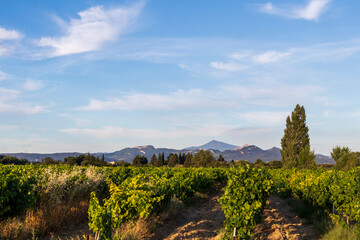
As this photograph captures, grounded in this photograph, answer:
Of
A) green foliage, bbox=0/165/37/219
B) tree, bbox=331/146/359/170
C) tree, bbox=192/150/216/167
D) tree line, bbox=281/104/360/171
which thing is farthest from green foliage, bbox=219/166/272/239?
tree, bbox=192/150/216/167

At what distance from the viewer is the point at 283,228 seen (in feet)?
25.9

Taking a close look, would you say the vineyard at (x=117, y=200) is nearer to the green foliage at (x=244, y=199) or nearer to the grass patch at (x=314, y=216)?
the green foliage at (x=244, y=199)

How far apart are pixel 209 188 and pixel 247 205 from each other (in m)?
10.6

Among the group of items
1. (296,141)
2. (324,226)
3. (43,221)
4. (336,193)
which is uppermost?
(296,141)

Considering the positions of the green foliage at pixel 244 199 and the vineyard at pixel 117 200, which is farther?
the green foliage at pixel 244 199

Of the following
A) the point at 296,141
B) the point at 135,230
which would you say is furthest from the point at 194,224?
the point at 296,141

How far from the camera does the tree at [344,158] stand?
33.9 metres

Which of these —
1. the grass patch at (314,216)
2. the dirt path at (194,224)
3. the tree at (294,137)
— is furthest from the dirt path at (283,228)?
the tree at (294,137)

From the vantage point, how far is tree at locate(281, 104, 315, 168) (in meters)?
46.0

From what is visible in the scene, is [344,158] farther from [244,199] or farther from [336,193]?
[244,199]

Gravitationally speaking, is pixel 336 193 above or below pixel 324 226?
above

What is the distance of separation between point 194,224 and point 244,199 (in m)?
2.71

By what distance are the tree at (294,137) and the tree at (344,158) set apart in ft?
23.2

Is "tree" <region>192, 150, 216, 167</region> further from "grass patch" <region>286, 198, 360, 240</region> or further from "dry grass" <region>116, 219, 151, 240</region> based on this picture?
"dry grass" <region>116, 219, 151, 240</region>
